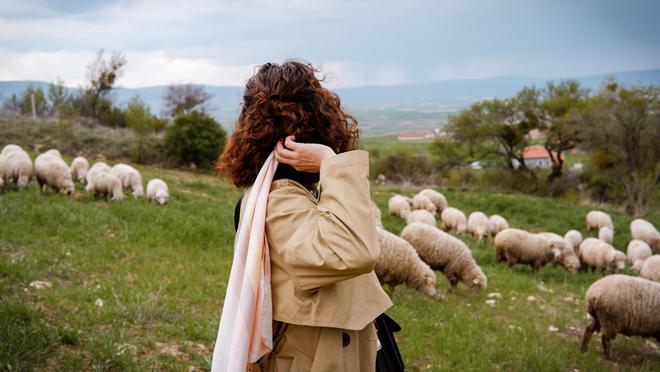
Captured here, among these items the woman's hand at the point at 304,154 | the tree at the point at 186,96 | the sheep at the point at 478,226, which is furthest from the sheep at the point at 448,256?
the tree at the point at 186,96

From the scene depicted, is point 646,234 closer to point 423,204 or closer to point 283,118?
point 423,204

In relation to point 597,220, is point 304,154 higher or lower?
higher

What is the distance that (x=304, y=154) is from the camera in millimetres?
2057

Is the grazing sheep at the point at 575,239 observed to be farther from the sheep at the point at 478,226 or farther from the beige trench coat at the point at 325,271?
the beige trench coat at the point at 325,271

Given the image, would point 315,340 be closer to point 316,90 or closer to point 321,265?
point 321,265

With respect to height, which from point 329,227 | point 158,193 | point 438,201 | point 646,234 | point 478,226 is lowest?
point 646,234

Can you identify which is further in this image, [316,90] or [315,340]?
[316,90]

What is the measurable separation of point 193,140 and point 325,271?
25.8m

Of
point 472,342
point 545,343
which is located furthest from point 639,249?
point 472,342

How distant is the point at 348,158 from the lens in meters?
1.99

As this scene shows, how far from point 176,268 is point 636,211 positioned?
75.3 ft

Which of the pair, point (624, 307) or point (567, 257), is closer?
point (624, 307)

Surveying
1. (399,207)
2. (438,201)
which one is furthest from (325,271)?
(438,201)

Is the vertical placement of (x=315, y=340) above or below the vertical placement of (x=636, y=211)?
above
